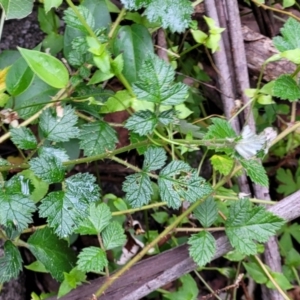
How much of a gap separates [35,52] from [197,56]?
58cm

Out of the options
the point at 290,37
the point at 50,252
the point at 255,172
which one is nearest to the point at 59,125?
the point at 50,252

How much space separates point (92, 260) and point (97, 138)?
9.7 inches

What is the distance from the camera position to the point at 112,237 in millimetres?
941

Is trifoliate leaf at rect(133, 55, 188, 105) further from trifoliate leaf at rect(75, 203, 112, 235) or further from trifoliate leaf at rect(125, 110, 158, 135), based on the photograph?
trifoliate leaf at rect(75, 203, 112, 235)

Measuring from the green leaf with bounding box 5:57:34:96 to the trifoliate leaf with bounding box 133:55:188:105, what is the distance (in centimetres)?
28

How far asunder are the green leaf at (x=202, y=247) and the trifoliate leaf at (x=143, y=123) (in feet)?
0.88

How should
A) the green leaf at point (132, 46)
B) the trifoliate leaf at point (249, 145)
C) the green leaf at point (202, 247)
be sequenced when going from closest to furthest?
the trifoliate leaf at point (249, 145)
the green leaf at point (202, 247)
the green leaf at point (132, 46)

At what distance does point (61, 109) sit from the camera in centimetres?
93

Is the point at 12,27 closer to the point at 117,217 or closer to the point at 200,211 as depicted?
the point at 117,217

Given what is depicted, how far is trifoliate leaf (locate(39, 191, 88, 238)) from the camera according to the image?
81cm

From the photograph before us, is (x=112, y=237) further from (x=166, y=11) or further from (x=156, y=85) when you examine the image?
(x=166, y=11)

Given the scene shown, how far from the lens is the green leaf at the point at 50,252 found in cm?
97

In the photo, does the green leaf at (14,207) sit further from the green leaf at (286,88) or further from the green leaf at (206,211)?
the green leaf at (286,88)

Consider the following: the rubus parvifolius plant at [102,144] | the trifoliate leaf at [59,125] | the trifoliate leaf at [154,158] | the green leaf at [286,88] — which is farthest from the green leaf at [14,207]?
the green leaf at [286,88]
